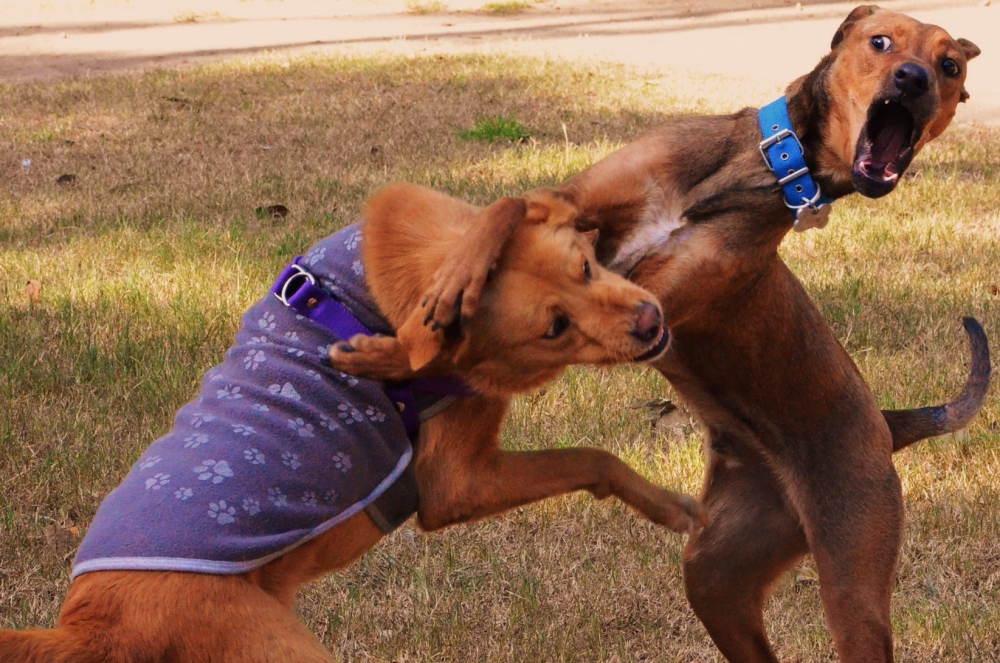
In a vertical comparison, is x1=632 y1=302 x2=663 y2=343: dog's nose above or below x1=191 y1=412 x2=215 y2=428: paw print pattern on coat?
above

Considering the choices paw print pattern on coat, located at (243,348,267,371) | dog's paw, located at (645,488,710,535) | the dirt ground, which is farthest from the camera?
the dirt ground

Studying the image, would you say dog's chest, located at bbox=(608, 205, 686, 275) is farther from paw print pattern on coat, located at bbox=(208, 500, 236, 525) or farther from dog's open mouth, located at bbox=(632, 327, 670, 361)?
paw print pattern on coat, located at bbox=(208, 500, 236, 525)

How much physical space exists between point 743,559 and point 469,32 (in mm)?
12319

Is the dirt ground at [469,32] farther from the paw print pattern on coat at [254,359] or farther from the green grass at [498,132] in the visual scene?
the paw print pattern on coat at [254,359]

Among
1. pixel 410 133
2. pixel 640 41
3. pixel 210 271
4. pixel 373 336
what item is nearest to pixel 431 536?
pixel 373 336

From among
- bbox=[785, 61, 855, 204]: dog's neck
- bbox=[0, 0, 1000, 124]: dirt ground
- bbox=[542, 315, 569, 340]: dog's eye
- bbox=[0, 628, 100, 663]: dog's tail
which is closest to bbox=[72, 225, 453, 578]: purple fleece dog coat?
bbox=[0, 628, 100, 663]: dog's tail

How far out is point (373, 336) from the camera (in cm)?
331

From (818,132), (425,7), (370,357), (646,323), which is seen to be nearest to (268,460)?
(370,357)

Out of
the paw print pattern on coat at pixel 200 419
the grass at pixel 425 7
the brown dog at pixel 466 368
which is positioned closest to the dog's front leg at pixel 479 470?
the brown dog at pixel 466 368

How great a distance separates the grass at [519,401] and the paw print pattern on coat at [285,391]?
1287 millimetres

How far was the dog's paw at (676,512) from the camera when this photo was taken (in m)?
3.79

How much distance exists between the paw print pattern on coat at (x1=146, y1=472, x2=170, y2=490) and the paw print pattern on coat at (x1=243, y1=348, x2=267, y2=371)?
1.26 feet

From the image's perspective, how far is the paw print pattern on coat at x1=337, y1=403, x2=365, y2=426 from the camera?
10.8 feet

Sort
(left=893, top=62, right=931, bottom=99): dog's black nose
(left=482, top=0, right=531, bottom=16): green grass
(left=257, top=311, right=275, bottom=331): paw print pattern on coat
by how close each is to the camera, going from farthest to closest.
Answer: (left=482, top=0, right=531, bottom=16): green grass < (left=893, top=62, right=931, bottom=99): dog's black nose < (left=257, top=311, right=275, bottom=331): paw print pattern on coat
